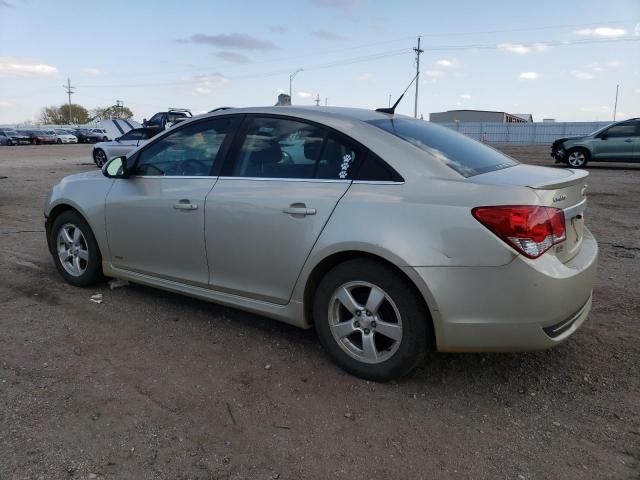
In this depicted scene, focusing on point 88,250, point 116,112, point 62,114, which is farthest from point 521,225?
→ point 62,114

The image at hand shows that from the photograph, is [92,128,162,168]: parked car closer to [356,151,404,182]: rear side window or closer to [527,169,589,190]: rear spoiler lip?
[356,151,404,182]: rear side window

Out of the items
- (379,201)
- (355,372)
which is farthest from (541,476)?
(379,201)

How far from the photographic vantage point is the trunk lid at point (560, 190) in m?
2.88

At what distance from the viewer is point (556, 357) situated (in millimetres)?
3551

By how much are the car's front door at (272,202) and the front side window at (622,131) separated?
17470mm

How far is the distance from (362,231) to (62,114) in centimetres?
12299

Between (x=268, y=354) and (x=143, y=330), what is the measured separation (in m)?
1.06

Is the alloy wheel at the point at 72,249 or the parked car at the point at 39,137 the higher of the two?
the parked car at the point at 39,137

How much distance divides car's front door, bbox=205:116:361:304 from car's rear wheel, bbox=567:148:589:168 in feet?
57.0

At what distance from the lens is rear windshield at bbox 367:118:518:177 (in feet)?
10.6

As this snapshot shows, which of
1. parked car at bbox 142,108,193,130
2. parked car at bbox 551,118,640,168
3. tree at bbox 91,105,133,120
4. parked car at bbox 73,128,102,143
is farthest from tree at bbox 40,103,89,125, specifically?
parked car at bbox 551,118,640,168

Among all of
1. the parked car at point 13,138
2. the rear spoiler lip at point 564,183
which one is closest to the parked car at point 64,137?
the parked car at point 13,138

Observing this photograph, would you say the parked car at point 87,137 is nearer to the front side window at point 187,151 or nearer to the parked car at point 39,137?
the parked car at point 39,137

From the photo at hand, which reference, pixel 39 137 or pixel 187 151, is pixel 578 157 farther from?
pixel 39 137
